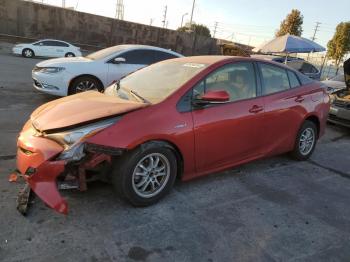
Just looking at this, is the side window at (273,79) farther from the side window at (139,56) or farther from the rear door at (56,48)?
the rear door at (56,48)

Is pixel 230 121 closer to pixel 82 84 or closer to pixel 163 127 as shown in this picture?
pixel 163 127

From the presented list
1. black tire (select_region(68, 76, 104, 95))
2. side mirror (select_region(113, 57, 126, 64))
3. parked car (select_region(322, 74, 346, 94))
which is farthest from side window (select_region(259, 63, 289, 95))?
parked car (select_region(322, 74, 346, 94))

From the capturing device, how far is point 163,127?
12.9 ft

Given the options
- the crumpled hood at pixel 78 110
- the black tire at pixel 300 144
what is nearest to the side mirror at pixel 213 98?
the crumpled hood at pixel 78 110

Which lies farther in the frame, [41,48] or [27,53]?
[41,48]

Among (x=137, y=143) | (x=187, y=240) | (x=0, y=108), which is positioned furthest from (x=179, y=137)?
(x=0, y=108)

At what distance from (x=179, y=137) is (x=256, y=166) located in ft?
6.53

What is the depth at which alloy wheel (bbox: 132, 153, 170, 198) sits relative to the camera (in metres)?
3.89

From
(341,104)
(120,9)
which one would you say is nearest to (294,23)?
(341,104)

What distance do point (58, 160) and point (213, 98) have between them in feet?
5.64

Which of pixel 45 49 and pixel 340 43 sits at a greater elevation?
pixel 340 43

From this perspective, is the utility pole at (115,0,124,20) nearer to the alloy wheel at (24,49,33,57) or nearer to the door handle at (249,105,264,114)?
the alloy wheel at (24,49,33,57)

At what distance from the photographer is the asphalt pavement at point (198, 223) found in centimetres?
327

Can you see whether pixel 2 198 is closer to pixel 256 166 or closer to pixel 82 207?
pixel 82 207
